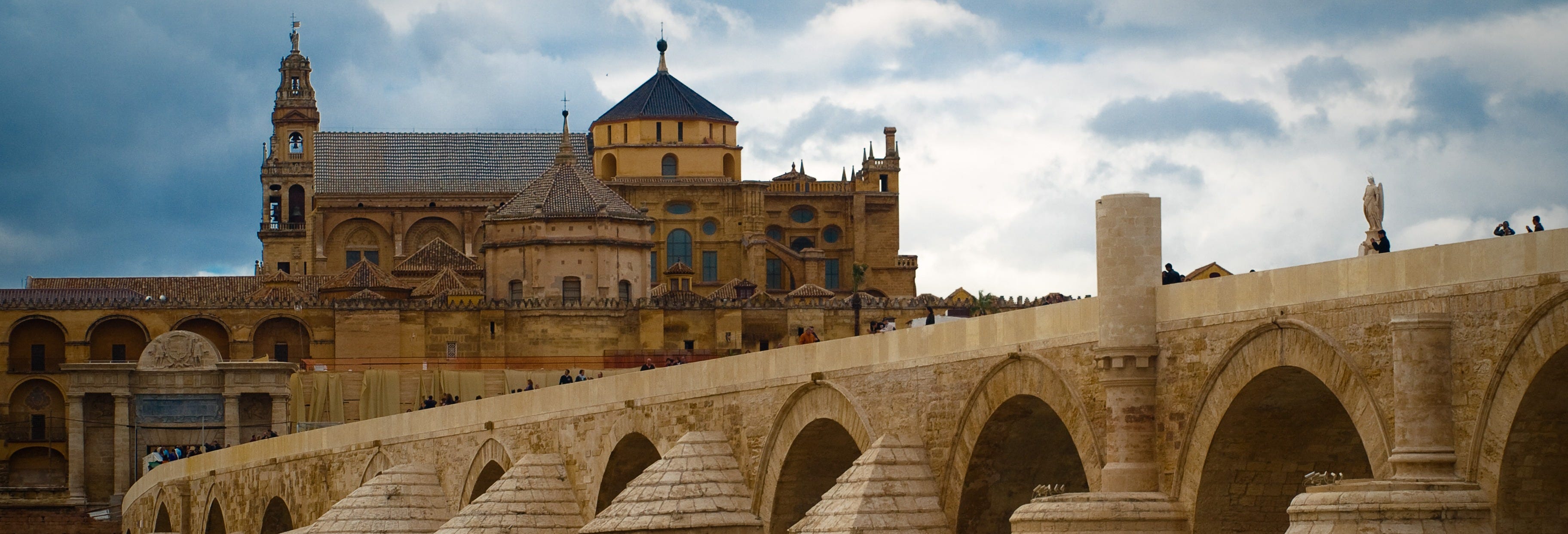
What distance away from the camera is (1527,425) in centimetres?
1608

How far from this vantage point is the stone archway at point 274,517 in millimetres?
A: 48906

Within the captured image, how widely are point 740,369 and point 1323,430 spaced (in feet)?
36.3

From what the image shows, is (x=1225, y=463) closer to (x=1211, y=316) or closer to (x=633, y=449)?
(x=1211, y=316)

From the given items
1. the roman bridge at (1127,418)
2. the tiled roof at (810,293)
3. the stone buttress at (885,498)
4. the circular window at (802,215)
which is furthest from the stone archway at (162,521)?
the circular window at (802,215)

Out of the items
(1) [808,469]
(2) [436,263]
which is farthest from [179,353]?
(1) [808,469]

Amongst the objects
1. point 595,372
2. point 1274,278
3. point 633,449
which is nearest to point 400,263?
point 595,372

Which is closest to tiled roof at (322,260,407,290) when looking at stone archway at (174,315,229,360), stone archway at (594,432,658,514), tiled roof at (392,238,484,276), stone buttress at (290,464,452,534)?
tiled roof at (392,238,484,276)

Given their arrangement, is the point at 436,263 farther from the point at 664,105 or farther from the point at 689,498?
the point at 689,498

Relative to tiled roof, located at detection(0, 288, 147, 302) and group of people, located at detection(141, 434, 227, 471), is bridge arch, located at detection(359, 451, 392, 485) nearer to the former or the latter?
group of people, located at detection(141, 434, 227, 471)

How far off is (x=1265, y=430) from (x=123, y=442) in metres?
53.6

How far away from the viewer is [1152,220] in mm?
21000

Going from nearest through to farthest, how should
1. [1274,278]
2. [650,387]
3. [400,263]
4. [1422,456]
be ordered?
[1422,456] → [1274,278] → [650,387] → [400,263]

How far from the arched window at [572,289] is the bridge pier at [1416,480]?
57619 millimetres

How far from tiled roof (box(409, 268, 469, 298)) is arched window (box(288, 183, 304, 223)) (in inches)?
1334
